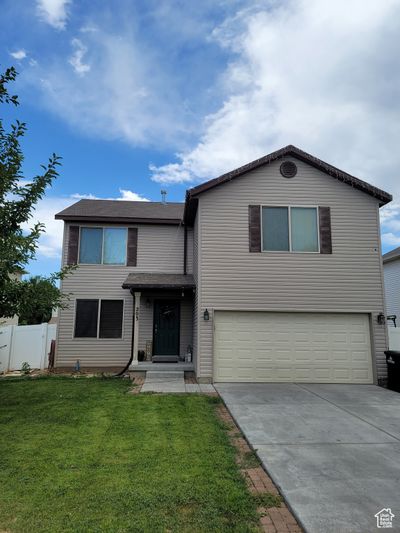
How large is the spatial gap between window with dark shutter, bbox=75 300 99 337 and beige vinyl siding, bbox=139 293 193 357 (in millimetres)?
1670

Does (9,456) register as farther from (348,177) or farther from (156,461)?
(348,177)

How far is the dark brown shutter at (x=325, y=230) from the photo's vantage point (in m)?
9.73

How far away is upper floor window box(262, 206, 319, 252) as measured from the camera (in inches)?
383

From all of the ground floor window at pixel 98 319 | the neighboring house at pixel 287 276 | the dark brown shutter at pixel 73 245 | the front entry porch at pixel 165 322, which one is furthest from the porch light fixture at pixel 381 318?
the dark brown shutter at pixel 73 245

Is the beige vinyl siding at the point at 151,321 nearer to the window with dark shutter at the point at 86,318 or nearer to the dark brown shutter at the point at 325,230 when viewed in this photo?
the window with dark shutter at the point at 86,318

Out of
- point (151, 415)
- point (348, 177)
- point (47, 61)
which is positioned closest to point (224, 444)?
point (151, 415)

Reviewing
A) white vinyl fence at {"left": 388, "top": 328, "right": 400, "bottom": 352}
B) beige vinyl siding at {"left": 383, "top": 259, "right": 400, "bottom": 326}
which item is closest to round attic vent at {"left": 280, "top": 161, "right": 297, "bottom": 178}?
white vinyl fence at {"left": 388, "top": 328, "right": 400, "bottom": 352}

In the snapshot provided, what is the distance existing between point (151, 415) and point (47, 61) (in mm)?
10391

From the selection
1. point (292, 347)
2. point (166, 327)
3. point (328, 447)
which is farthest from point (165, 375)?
point (328, 447)

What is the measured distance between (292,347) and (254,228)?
3.56 metres

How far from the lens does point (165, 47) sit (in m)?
10.7

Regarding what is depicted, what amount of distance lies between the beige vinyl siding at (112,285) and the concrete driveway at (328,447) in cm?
526

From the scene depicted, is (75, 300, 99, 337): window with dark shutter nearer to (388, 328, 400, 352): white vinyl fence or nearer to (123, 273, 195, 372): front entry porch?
(123, 273, 195, 372): front entry porch

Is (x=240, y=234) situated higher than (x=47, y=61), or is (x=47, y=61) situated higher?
(x=47, y=61)
